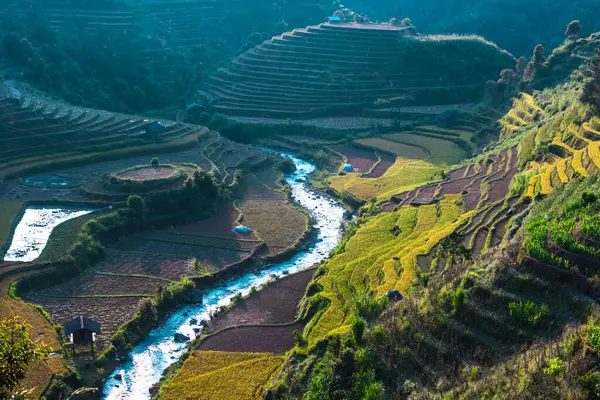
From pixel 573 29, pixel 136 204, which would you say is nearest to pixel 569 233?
pixel 136 204

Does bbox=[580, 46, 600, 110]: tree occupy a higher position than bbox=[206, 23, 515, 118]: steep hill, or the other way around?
bbox=[580, 46, 600, 110]: tree

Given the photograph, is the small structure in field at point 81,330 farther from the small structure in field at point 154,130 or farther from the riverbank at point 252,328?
the small structure in field at point 154,130

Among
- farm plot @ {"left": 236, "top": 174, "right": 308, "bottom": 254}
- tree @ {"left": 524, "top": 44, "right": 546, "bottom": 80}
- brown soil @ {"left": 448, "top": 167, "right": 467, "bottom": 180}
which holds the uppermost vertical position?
tree @ {"left": 524, "top": 44, "right": 546, "bottom": 80}

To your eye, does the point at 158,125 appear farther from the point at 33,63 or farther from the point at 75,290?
the point at 75,290

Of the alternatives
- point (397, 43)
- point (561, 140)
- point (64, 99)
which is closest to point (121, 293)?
point (561, 140)

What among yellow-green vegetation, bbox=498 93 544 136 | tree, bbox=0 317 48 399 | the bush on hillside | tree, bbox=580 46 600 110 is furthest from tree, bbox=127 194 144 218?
tree, bbox=0 317 48 399

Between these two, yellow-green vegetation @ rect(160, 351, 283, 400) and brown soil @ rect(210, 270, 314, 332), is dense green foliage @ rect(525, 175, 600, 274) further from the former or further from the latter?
brown soil @ rect(210, 270, 314, 332)
